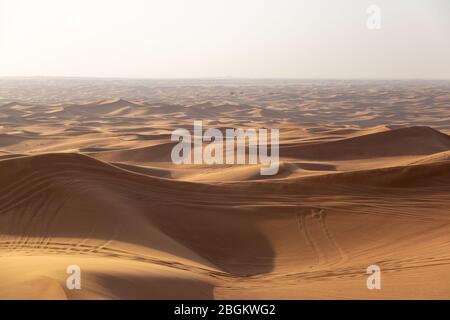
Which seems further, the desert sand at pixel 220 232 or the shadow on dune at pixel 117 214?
the shadow on dune at pixel 117 214

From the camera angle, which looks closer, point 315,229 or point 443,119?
point 315,229

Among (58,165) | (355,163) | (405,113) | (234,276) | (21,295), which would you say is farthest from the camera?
(405,113)

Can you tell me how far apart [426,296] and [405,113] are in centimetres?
3568

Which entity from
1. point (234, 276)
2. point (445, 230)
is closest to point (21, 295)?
point (234, 276)

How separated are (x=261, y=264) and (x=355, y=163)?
A: 896cm

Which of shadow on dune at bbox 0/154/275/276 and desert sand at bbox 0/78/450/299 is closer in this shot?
desert sand at bbox 0/78/450/299

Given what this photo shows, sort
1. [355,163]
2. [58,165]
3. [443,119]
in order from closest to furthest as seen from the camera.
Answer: [58,165]
[355,163]
[443,119]

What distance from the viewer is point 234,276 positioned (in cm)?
621

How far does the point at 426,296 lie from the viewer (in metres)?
4.80

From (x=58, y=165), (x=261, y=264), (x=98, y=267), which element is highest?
(x=58, y=165)

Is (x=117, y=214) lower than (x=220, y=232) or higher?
higher
